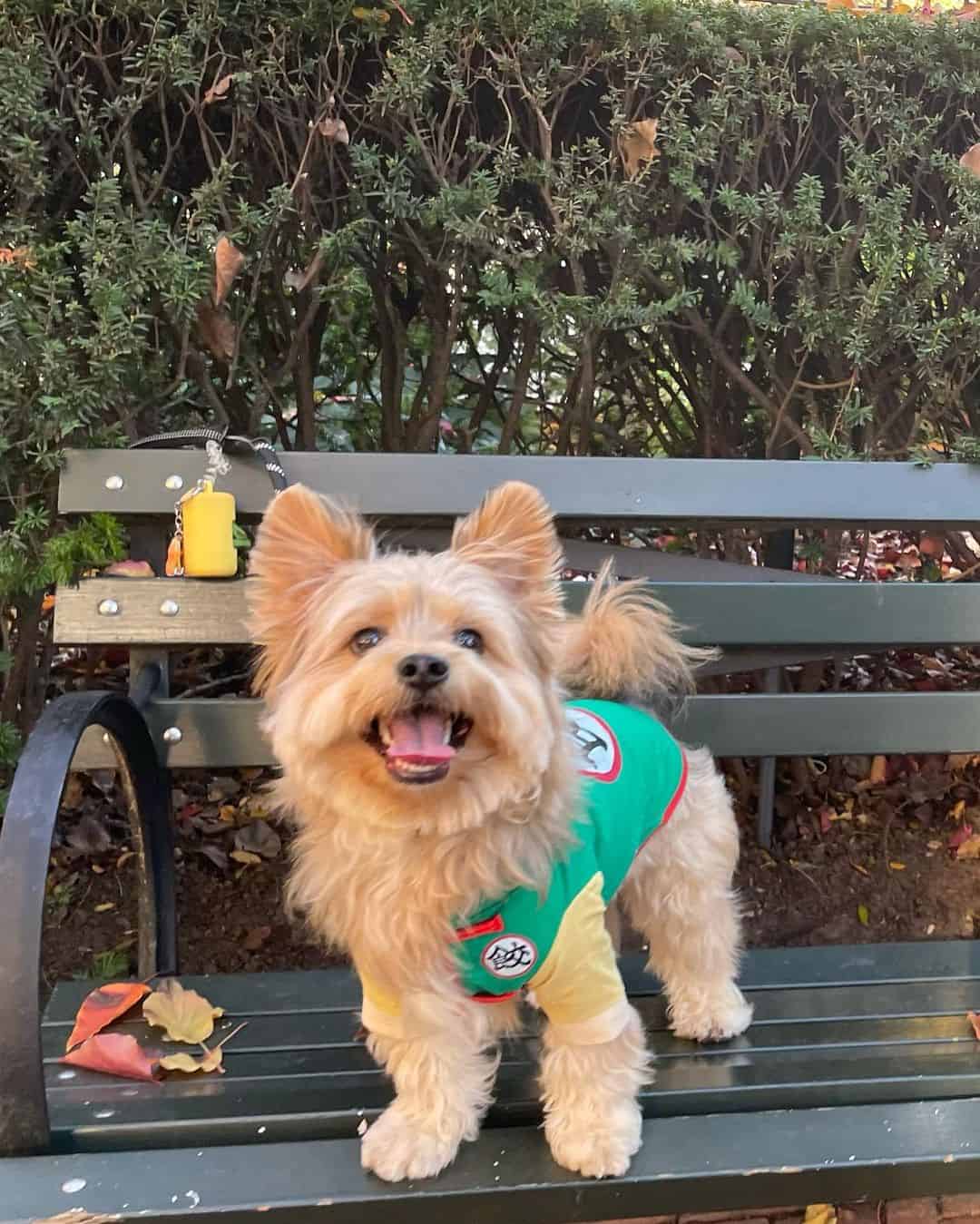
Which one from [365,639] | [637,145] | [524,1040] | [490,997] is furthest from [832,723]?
[637,145]

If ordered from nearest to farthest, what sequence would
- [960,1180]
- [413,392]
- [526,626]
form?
[960,1180]
[526,626]
[413,392]

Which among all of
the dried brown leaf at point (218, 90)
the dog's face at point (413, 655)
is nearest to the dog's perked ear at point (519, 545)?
the dog's face at point (413, 655)

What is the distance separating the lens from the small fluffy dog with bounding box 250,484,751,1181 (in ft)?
5.38

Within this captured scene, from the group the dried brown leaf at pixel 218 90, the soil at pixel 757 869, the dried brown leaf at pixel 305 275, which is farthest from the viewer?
the soil at pixel 757 869

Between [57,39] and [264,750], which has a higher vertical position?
[57,39]

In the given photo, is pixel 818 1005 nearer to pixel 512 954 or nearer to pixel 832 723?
pixel 832 723

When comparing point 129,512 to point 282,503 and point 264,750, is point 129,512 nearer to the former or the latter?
point 264,750

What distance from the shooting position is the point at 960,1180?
172 centimetres

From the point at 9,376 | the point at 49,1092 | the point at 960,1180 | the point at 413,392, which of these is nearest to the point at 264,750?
the point at 49,1092

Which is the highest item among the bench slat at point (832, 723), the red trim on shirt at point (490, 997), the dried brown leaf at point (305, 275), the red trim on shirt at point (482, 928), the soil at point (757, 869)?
the dried brown leaf at point (305, 275)

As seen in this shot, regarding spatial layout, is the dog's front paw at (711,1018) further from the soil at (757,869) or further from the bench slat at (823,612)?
the soil at (757,869)

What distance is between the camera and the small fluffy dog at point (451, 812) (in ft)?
5.38

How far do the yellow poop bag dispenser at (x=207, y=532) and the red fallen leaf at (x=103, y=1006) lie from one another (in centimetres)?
97

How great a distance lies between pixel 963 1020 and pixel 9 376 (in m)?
2.62
